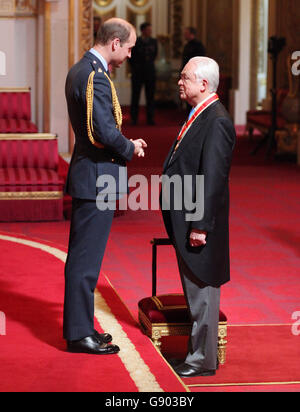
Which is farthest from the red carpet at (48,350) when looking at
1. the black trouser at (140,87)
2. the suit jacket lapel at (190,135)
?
the black trouser at (140,87)

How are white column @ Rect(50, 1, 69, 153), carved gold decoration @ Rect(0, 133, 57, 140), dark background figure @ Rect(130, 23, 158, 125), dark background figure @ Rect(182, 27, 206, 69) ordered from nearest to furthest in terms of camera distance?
carved gold decoration @ Rect(0, 133, 57, 140) → white column @ Rect(50, 1, 69, 153) → dark background figure @ Rect(182, 27, 206, 69) → dark background figure @ Rect(130, 23, 158, 125)

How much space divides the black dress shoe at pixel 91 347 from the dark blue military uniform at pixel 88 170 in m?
0.03

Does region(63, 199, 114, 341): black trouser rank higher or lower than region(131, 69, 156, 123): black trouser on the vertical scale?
lower

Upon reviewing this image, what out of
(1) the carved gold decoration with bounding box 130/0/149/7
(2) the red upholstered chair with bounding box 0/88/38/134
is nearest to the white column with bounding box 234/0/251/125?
(1) the carved gold decoration with bounding box 130/0/149/7

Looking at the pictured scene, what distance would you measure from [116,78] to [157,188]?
39.4ft

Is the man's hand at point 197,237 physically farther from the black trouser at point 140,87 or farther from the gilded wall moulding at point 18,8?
the black trouser at point 140,87

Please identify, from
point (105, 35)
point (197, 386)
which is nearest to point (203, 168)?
point (105, 35)

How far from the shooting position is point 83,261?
13.2 feet

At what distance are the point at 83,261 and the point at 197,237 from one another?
0.54 metres

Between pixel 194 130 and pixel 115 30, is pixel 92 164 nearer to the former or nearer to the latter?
pixel 194 130

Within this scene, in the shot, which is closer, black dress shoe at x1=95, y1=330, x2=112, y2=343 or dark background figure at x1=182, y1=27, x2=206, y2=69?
black dress shoe at x1=95, y1=330, x2=112, y2=343

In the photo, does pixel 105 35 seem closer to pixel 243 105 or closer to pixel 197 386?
pixel 197 386

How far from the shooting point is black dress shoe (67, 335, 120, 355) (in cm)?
409

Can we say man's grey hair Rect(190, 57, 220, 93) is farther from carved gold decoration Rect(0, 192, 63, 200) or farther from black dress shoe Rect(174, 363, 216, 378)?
carved gold decoration Rect(0, 192, 63, 200)
